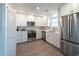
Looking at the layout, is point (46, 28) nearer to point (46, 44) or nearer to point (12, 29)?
point (46, 44)

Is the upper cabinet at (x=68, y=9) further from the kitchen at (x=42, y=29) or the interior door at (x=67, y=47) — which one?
the interior door at (x=67, y=47)

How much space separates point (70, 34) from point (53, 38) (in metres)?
Result: 1.23

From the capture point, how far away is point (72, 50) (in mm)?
3582

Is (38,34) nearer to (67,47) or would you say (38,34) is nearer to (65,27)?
(65,27)

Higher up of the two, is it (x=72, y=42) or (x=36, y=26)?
(x=36, y=26)

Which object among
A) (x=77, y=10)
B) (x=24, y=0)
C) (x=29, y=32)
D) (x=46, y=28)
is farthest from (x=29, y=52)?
(x=24, y=0)

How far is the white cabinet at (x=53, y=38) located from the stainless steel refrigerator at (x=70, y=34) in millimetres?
331

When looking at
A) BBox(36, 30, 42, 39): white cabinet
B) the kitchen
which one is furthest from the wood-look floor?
BBox(36, 30, 42, 39): white cabinet

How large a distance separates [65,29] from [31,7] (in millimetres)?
1324

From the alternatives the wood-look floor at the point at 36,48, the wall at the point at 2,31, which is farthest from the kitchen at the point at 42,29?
the wall at the point at 2,31

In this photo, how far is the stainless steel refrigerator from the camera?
3.43m

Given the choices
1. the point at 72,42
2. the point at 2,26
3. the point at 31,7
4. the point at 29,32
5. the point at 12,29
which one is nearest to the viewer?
the point at 2,26

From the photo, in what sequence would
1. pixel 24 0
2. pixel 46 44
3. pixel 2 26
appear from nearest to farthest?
pixel 24 0, pixel 2 26, pixel 46 44

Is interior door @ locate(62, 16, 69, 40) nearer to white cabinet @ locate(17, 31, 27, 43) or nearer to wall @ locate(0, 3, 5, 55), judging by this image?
white cabinet @ locate(17, 31, 27, 43)
